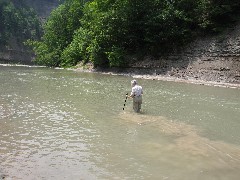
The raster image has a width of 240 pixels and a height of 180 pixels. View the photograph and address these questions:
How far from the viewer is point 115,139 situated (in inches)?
460

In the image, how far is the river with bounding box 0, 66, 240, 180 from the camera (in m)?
8.72

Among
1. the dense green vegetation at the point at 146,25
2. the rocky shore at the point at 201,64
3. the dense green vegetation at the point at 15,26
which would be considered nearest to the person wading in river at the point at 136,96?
the rocky shore at the point at 201,64

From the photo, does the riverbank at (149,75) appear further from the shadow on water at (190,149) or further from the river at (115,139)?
the shadow on water at (190,149)

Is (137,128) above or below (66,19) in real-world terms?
below

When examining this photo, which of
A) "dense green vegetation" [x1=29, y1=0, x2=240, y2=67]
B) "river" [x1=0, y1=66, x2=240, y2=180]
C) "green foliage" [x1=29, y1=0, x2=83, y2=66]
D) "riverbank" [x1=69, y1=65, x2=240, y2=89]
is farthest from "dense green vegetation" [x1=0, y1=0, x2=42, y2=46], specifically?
"river" [x1=0, y1=66, x2=240, y2=180]

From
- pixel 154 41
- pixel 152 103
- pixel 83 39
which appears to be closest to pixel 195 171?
pixel 152 103

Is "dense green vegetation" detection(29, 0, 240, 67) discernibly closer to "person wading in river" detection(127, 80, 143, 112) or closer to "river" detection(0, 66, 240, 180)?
"river" detection(0, 66, 240, 180)

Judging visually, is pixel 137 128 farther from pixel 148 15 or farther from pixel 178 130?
pixel 148 15

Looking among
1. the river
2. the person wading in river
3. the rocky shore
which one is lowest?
the river

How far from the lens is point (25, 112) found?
51.5 ft

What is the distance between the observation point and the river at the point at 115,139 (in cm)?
872

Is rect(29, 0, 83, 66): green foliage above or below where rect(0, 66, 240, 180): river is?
above

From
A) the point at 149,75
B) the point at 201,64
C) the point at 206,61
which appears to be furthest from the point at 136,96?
the point at 149,75

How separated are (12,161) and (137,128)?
5638mm
